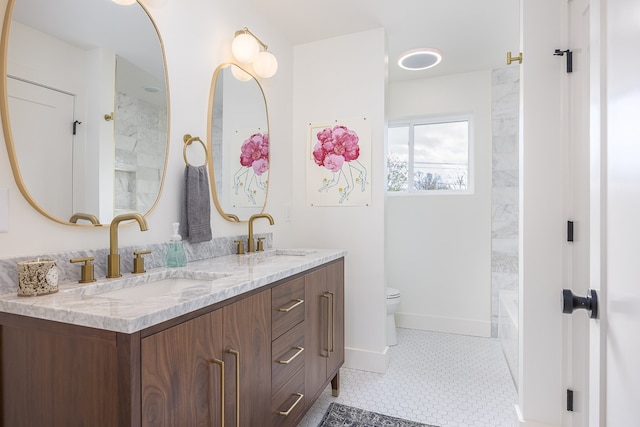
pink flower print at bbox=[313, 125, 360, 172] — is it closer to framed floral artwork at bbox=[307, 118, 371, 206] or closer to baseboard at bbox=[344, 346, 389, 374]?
framed floral artwork at bbox=[307, 118, 371, 206]

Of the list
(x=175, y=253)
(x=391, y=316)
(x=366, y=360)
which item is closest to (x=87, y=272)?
(x=175, y=253)

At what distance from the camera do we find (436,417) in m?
1.91

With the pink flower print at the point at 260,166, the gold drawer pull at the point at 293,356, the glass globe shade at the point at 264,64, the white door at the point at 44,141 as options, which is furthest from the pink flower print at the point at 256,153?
the gold drawer pull at the point at 293,356

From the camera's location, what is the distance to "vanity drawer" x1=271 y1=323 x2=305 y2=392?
Answer: 142 cm

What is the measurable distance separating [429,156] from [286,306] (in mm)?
2573

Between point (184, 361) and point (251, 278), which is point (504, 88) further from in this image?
point (184, 361)

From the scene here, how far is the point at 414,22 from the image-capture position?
95.2 inches

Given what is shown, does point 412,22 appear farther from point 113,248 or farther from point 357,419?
point 357,419

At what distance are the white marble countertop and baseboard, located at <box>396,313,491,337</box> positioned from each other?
2.14m

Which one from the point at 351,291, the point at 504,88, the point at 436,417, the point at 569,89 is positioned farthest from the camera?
the point at 504,88

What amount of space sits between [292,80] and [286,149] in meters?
0.58

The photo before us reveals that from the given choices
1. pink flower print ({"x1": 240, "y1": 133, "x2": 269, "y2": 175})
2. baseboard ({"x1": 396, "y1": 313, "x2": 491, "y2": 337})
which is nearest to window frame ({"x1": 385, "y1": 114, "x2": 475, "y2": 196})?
baseboard ({"x1": 396, "y1": 313, "x2": 491, "y2": 337})

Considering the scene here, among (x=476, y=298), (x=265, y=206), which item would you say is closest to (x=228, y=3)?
(x=265, y=206)

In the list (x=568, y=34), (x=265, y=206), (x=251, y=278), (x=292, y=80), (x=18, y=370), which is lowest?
(x=18, y=370)
